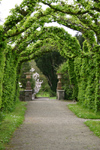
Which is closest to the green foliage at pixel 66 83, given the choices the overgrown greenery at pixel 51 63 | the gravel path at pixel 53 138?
the overgrown greenery at pixel 51 63

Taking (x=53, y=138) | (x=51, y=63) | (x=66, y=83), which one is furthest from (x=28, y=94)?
(x=53, y=138)

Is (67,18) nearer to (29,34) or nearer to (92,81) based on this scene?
(29,34)

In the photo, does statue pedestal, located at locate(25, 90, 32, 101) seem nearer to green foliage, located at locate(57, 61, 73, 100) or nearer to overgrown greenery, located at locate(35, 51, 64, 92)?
green foliage, located at locate(57, 61, 73, 100)

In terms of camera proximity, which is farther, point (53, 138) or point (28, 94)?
point (28, 94)

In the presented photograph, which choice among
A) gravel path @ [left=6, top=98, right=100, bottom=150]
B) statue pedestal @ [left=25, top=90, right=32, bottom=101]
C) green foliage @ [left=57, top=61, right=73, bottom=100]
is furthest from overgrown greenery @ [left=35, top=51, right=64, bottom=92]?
gravel path @ [left=6, top=98, right=100, bottom=150]

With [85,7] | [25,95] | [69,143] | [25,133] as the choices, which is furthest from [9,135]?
[25,95]

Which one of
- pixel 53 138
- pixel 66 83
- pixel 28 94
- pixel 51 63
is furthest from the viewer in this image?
pixel 51 63

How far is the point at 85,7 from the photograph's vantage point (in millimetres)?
9766

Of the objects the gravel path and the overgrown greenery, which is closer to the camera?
the gravel path

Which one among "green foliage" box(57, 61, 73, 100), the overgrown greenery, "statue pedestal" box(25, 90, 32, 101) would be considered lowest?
"statue pedestal" box(25, 90, 32, 101)

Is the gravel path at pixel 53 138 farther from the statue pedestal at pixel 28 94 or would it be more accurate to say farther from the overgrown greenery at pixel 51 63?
the overgrown greenery at pixel 51 63

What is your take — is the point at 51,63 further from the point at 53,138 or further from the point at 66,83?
the point at 53,138

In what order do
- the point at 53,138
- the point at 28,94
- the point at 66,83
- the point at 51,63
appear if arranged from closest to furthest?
the point at 53,138
the point at 28,94
the point at 66,83
the point at 51,63

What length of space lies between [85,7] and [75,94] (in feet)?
40.5
